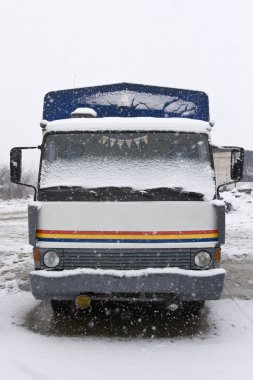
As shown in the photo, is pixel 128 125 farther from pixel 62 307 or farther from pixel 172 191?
pixel 62 307

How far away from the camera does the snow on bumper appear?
184 inches

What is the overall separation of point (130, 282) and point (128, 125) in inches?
70.6

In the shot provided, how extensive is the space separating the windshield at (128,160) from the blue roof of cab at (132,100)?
836 millimetres

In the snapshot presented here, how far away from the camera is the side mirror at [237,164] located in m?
5.38

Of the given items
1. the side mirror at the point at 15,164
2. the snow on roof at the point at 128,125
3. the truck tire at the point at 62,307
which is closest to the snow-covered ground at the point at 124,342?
the truck tire at the point at 62,307

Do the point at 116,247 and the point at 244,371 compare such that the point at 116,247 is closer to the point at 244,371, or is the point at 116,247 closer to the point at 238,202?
the point at 244,371

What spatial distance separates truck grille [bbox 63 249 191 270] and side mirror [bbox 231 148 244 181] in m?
1.24

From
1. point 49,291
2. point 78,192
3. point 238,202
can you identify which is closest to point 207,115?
point 78,192

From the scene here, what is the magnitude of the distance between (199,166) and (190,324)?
6.28 ft

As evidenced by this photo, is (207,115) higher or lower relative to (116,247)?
higher

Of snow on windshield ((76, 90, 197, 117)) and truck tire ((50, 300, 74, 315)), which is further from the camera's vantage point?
snow on windshield ((76, 90, 197, 117))

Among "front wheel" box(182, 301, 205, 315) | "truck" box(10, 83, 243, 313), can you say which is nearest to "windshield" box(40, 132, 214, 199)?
"truck" box(10, 83, 243, 313)

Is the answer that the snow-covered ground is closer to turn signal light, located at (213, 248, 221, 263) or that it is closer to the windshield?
turn signal light, located at (213, 248, 221, 263)

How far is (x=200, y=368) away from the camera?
4000 millimetres
